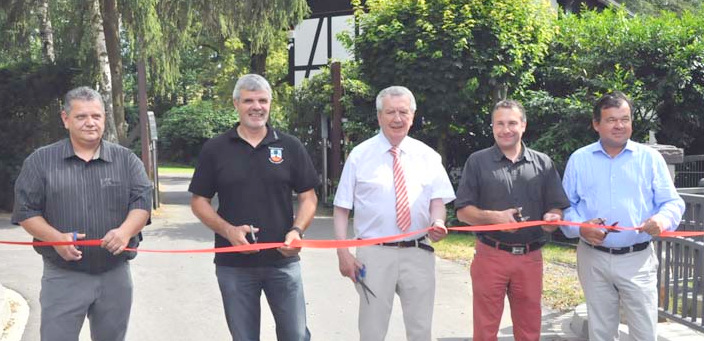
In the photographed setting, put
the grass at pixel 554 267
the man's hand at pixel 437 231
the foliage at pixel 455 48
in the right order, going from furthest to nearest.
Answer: the foliage at pixel 455 48 → the grass at pixel 554 267 → the man's hand at pixel 437 231

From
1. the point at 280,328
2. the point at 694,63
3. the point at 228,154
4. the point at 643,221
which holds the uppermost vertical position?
the point at 694,63

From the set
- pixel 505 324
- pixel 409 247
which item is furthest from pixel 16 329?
pixel 505 324

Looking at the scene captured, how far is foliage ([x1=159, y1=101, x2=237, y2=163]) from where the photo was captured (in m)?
40.8

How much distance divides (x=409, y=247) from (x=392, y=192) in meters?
0.36

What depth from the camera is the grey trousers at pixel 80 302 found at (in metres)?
4.11

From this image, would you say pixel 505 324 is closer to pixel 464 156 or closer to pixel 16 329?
pixel 16 329

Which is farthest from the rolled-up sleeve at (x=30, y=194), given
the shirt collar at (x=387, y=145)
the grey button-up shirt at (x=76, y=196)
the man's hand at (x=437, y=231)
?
the man's hand at (x=437, y=231)

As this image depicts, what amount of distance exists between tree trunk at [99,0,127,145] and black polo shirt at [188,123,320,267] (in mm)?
12950

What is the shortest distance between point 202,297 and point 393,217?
13.3 ft

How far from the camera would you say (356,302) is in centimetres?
784

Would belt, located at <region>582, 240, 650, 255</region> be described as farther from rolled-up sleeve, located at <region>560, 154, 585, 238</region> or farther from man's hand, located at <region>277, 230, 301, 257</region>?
man's hand, located at <region>277, 230, 301, 257</region>

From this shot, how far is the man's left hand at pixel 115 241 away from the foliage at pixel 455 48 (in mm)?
9106

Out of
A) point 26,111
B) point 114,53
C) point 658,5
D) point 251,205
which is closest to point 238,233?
point 251,205

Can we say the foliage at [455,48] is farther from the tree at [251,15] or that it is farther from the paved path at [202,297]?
the tree at [251,15]
